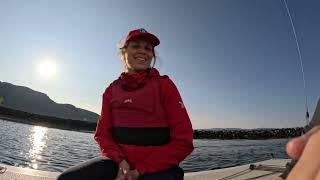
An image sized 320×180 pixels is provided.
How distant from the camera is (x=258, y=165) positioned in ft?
22.5

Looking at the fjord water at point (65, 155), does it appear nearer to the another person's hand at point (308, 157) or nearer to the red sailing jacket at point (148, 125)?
the red sailing jacket at point (148, 125)

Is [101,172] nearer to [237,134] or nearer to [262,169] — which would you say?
[262,169]

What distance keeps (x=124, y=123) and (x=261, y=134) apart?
15094 cm

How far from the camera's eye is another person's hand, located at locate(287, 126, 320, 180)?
43 cm

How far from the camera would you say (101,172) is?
10.3ft

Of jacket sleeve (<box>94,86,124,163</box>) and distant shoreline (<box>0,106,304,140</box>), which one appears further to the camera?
distant shoreline (<box>0,106,304,140</box>)

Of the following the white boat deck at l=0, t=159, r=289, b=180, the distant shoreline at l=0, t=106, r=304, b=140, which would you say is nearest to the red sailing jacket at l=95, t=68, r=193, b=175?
the white boat deck at l=0, t=159, r=289, b=180

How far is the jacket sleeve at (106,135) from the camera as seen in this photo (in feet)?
10.7

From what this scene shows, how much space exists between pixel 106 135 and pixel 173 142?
2.56 ft

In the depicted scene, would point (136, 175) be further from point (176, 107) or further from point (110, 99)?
point (110, 99)

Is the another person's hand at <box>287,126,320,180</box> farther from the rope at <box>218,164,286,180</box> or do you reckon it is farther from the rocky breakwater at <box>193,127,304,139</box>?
the rocky breakwater at <box>193,127,304,139</box>

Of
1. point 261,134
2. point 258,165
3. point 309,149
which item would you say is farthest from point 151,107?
point 261,134

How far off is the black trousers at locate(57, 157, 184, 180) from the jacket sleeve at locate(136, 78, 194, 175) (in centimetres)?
6

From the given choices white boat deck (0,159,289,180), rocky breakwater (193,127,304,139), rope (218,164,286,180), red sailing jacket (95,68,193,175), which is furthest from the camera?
rocky breakwater (193,127,304,139)
